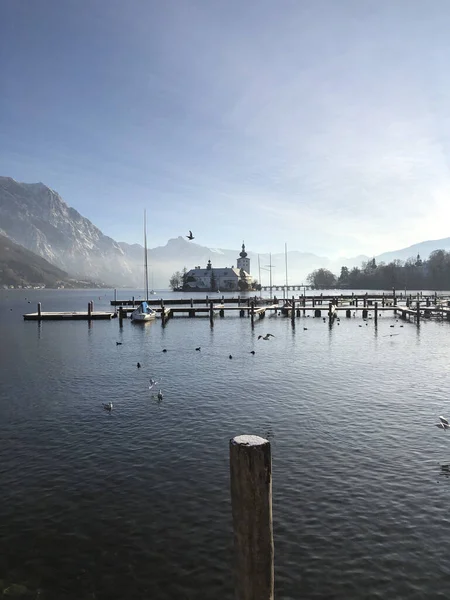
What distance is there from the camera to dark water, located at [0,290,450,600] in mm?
8305

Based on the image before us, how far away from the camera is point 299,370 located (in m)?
27.7

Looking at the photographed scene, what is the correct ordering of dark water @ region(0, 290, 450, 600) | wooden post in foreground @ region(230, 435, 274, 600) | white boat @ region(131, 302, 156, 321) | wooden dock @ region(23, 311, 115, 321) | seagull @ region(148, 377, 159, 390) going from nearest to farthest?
wooden post in foreground @ region(230, 435, 274, 600) < dark water @ region(0, 290, 450, 600) < seagull @ region(148, 377, 159, 390) < white boat @ region(131, 302, 156, 321) < wooden dock @ region(23, 311, 115, 321)

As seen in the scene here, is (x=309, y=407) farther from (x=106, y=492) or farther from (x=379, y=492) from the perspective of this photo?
(x=106, y=492)

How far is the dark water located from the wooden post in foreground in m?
2.68

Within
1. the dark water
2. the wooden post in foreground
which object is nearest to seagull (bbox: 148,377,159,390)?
the dark water

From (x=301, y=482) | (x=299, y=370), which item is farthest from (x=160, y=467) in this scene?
(x=299, y=370)

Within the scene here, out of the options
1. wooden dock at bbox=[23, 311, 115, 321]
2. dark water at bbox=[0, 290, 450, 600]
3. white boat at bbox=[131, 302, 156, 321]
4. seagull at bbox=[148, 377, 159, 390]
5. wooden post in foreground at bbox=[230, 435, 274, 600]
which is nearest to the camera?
wooden post in foreground at bbox=[230, 435, 274, 600]

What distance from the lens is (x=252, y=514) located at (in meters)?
5.47

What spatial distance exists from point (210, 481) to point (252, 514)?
278 inches

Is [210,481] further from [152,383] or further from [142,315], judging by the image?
[142,315]

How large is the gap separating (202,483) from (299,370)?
55.1 ft

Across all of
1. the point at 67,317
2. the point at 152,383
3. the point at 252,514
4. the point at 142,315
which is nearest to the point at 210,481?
the point at 252,514

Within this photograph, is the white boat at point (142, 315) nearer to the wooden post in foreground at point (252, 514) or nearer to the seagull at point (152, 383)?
the seagull at point (152, 383)

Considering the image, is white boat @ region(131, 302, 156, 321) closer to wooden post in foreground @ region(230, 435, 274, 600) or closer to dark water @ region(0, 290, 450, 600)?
dark water @ region(0, 290, 450, 600)
